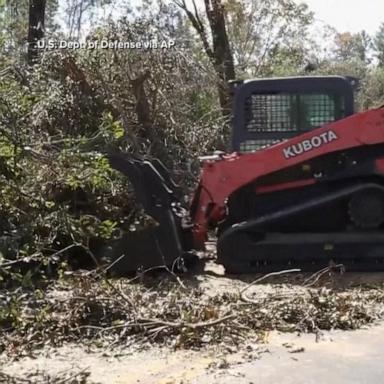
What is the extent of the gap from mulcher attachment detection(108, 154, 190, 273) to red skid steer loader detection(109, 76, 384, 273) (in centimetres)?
1

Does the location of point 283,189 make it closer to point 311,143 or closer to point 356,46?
point 311,143

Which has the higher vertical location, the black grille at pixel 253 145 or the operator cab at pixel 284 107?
the operator cab at pixel 284 107

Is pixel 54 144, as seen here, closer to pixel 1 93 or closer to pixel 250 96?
pixel 1 93

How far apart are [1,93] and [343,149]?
3.80 m

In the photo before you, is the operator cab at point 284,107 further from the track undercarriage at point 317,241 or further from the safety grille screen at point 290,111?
the track undercarriage at point 317,241

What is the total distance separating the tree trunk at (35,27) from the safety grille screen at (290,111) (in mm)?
4426

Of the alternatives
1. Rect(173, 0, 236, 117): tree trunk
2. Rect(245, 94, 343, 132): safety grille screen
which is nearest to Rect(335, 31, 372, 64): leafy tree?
Rect(173, 0, 236, 117): tree trunk

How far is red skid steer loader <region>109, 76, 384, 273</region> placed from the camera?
8.06 m

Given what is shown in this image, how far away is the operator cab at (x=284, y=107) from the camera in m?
8.45

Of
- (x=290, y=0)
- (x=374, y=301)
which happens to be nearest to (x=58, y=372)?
(x=374, y=301)

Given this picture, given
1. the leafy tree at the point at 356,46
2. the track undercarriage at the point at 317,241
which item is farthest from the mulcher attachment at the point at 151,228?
the leafy tree at the point at 356,46

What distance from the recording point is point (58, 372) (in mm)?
4973

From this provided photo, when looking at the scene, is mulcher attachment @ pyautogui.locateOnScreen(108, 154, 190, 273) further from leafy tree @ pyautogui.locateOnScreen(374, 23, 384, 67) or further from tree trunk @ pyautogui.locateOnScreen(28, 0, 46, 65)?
leafy tree @ pyautogui.locateOnScreen(374, 23, 384, 67)

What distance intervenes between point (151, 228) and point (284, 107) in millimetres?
1974
